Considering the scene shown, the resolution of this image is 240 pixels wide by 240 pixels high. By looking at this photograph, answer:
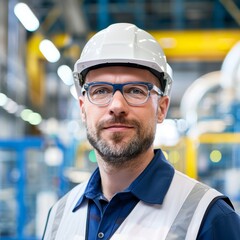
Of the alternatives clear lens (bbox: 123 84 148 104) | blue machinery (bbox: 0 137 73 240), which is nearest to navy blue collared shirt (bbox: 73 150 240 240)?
clear lens (bbox: 123 84 148 104)

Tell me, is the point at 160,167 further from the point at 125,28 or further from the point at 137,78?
the point at 125,28

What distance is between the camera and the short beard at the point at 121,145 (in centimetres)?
161

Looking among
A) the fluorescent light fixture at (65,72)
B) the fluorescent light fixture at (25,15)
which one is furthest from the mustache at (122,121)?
the fluorescent light fixture at (65,72)

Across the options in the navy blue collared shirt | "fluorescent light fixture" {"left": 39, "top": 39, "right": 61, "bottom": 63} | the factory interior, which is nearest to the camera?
the navy blue collared shirt

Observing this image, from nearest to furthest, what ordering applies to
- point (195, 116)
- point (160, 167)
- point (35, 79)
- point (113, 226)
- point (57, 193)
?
point (113, 226), point (160, 167), point (57, 193), point (195, 116), point (35, 79)

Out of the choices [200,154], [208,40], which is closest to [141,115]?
[200,154]

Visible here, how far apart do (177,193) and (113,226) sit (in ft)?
0.78

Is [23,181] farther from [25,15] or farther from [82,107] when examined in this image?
[82,107]

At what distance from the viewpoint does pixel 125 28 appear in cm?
183

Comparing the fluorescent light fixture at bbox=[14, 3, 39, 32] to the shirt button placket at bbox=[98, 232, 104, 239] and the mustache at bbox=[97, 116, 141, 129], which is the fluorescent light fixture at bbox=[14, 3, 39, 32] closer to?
the mustache at bbox=[97, 116, 141, 129]

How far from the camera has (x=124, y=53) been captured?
172cm

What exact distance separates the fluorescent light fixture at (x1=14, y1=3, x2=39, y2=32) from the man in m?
3.76

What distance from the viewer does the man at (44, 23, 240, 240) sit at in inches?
61.1

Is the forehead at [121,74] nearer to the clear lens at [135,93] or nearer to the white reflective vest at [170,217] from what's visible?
the clear lens at [135,93]
